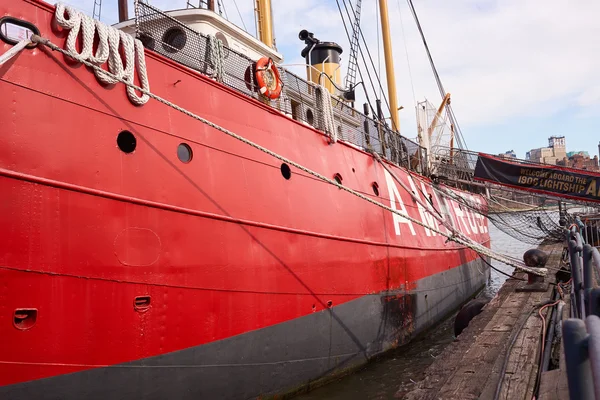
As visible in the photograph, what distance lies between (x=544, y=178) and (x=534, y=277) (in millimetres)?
6113

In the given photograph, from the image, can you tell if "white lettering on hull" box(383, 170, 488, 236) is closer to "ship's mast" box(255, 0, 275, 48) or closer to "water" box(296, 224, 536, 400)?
"water" box(296, 224, 536, 400)

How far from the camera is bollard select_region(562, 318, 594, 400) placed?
52.0 inches

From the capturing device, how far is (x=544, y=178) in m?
13.6

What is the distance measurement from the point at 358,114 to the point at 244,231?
4.65 m

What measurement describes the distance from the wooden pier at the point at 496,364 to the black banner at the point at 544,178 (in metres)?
7.86

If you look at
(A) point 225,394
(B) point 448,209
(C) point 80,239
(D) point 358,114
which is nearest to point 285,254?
(A) point 225,394

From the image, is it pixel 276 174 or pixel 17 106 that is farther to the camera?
pixel 276 174

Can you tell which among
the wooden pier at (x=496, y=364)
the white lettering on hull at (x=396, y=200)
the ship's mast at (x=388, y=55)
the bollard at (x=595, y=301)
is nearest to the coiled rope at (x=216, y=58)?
the wooden pier at (x=496, y=364)

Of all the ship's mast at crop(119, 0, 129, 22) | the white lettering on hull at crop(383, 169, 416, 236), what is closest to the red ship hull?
the white lettering on hull at crop(383, 169, 416, 236)

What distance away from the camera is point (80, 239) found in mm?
3551

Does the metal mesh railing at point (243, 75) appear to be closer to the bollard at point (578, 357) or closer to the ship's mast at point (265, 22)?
the ship's mast at point (265, 22)

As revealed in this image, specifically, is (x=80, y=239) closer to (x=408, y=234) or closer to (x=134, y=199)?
(x=134, y=199)

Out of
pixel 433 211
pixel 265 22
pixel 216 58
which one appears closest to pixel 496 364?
pixel 216 58

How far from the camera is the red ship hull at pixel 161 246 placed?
336 centimetres
